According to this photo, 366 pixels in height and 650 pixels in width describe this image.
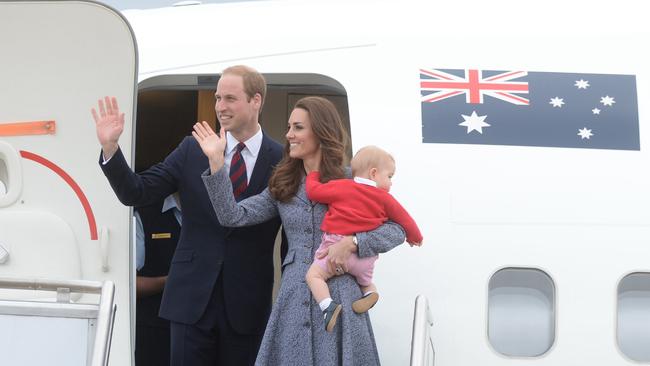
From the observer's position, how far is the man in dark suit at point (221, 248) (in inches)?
200

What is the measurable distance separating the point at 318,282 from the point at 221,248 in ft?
2.54

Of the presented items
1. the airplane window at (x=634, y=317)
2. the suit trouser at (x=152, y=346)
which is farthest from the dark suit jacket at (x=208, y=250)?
the airplane window at (x=634, y=317)

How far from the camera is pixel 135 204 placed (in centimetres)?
507

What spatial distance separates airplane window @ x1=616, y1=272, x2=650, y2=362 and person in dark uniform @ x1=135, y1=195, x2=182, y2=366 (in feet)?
8.39

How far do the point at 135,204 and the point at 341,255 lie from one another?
1.07 m

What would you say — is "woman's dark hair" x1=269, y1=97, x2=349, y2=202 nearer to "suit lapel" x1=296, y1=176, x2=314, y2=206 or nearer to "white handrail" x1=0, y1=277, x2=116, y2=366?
"suit lapel" x1=296, y1=176, x2=314, y2=206

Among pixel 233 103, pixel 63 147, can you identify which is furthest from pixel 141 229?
pixel 233 103

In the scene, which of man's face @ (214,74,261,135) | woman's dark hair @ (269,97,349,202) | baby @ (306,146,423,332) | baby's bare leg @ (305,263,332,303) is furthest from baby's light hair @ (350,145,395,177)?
man's face @ (214,74,261,135)

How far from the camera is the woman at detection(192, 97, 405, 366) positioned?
181 inches

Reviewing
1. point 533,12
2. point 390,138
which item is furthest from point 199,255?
point 533,12

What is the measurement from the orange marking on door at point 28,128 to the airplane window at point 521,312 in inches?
87.2

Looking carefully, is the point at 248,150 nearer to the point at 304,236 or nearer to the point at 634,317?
the point at 304,236

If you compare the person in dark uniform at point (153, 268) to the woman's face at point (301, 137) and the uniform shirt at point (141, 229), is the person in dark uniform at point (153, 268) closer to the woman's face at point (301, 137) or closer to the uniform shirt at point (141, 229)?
the uniform shirt at point (141, 229)

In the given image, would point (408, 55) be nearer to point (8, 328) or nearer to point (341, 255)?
point (341, 255)
